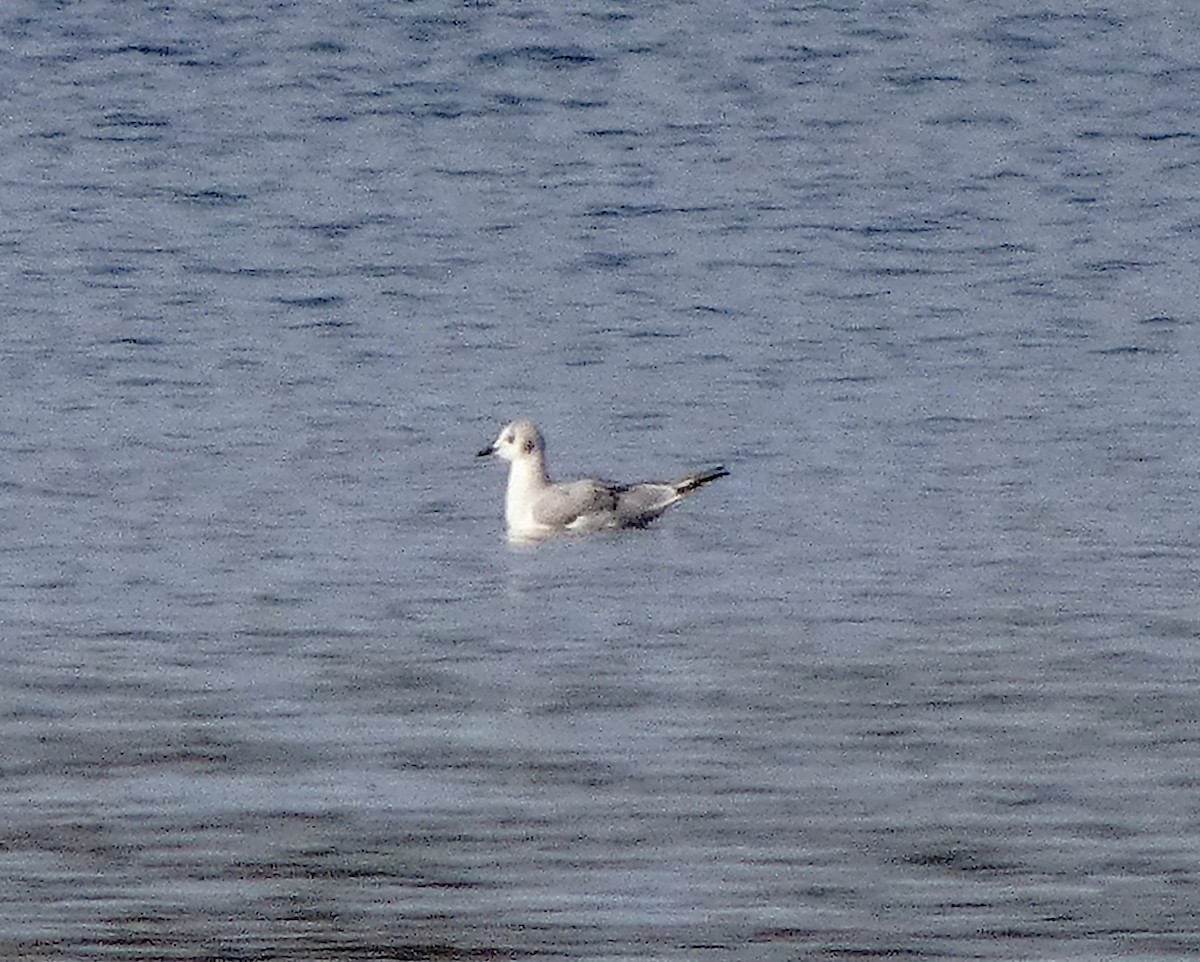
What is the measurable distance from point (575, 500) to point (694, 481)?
0.58m

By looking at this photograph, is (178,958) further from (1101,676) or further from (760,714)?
(1101,676)

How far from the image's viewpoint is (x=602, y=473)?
1681cm

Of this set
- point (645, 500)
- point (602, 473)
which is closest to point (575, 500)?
point (645, 500)

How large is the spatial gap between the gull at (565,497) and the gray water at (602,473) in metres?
0.13

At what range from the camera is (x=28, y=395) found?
17.4 metres

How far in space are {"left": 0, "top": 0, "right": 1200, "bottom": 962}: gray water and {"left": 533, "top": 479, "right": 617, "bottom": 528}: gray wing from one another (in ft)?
0.62

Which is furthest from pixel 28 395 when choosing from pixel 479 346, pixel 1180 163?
pixel 1180 163

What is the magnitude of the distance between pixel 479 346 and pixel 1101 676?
804 cm

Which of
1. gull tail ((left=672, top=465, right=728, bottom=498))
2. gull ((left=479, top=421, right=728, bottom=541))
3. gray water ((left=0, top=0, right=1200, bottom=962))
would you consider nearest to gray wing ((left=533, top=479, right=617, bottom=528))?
gull ((left=479, top=421, right=728, bottom=541))

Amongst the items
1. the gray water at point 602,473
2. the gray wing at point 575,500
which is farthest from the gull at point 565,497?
the gray water at point 602,473

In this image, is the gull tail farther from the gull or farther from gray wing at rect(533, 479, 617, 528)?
gray wing at rect(533, 479, 617, 528)

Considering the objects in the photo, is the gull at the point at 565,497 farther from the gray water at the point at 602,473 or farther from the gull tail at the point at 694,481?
the gray water at the point at 602,473

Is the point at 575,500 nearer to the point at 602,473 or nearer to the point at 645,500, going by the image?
the point at 645,500

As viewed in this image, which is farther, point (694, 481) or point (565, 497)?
point (565, 497)
